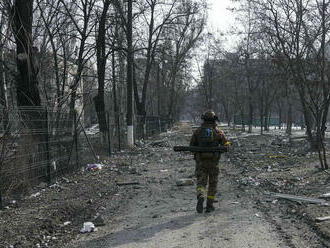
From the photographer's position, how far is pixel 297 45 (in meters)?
11.2

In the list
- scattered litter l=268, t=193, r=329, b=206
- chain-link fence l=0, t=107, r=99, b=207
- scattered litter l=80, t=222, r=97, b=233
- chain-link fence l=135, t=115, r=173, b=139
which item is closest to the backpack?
scattered litter l=268, t=193, r=329, b=206

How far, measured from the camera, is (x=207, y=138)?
648 cm

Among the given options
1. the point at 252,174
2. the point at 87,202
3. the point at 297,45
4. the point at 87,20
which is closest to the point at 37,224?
the point at 87,202

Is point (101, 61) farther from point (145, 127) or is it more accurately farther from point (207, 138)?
point (207, 138)

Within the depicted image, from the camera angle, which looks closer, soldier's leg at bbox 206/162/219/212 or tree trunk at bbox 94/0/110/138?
soldier's leg at bbox 206/162/219/212

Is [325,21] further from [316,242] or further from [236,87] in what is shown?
[236,87]

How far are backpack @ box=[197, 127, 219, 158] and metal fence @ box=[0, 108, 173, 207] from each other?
135 inches

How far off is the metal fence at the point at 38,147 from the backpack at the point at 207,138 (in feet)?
11.3

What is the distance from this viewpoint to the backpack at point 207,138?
647 cm

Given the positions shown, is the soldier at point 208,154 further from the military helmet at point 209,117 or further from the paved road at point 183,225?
the paved road at point 183,225

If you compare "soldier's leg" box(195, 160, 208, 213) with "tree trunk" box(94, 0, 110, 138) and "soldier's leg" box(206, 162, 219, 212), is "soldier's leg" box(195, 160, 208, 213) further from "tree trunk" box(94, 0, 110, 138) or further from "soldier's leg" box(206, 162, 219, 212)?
"tree trunk" box(94, 0, 110, 138)

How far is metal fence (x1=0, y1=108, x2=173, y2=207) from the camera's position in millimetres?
6816

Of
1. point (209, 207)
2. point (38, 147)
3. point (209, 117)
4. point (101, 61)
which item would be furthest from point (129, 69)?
point (209, 207)

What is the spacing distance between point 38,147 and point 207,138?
4.16 m
